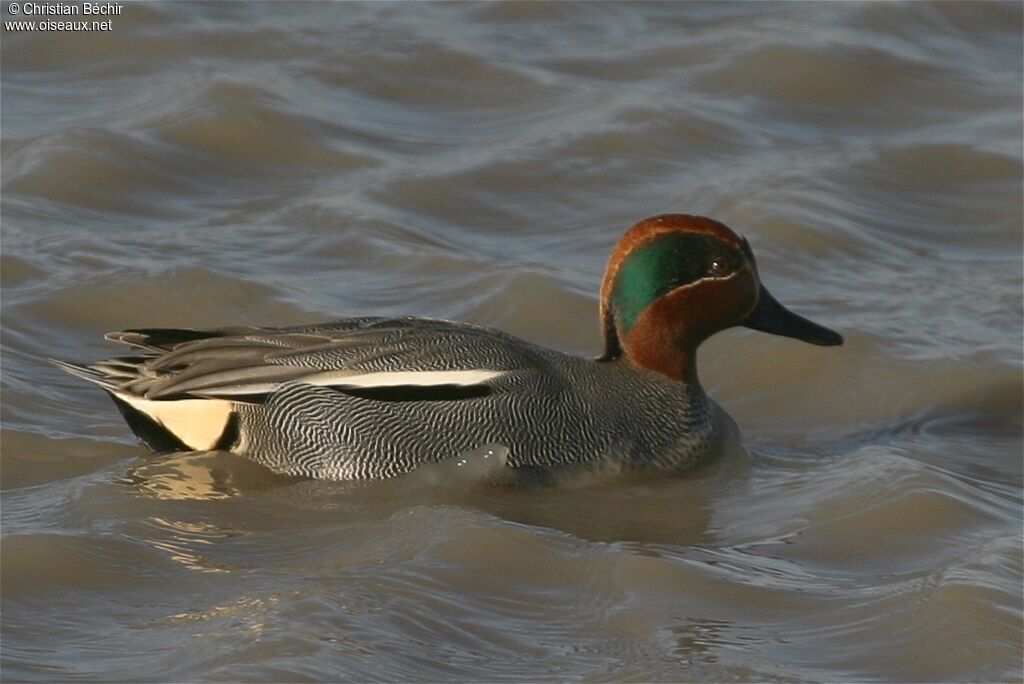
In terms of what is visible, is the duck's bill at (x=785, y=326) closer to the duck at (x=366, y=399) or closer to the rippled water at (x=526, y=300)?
the rippled water at (x=526, y=300)

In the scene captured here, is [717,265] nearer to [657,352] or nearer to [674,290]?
[674,290]

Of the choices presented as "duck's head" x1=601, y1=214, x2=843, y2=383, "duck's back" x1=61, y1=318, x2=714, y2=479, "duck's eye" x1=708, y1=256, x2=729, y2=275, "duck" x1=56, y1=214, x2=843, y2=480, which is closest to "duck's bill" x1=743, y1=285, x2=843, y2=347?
"duck's head" x1=601, y1=214, x2=843, y2=383

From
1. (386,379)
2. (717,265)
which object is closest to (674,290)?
(717,265)

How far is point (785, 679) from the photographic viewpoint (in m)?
5.60

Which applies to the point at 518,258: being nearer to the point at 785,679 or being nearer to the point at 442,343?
the point at 442,343

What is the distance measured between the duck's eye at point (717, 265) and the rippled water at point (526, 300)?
29.6 inches

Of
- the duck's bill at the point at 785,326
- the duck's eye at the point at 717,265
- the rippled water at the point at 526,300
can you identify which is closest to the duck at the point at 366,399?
the rippled water at the point at 526,300

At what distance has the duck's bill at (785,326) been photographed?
7867 mm

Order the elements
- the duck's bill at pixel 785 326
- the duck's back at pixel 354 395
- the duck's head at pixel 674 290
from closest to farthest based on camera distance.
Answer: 1. the duck's back at pixel 354 395
2. the duck's head at pixel 674 290
3. the duck's bill at pixel 785 326

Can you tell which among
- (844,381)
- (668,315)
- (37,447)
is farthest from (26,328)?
(844,381)

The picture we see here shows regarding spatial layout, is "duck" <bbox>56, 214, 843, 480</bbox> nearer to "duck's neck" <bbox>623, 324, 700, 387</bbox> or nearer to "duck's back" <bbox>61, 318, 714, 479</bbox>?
"duck's back" <bbox>61, 318, 714, 479</bbox>

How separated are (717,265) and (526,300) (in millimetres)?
1546

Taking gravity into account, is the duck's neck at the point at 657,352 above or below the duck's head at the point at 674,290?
below

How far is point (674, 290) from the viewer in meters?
7.66
